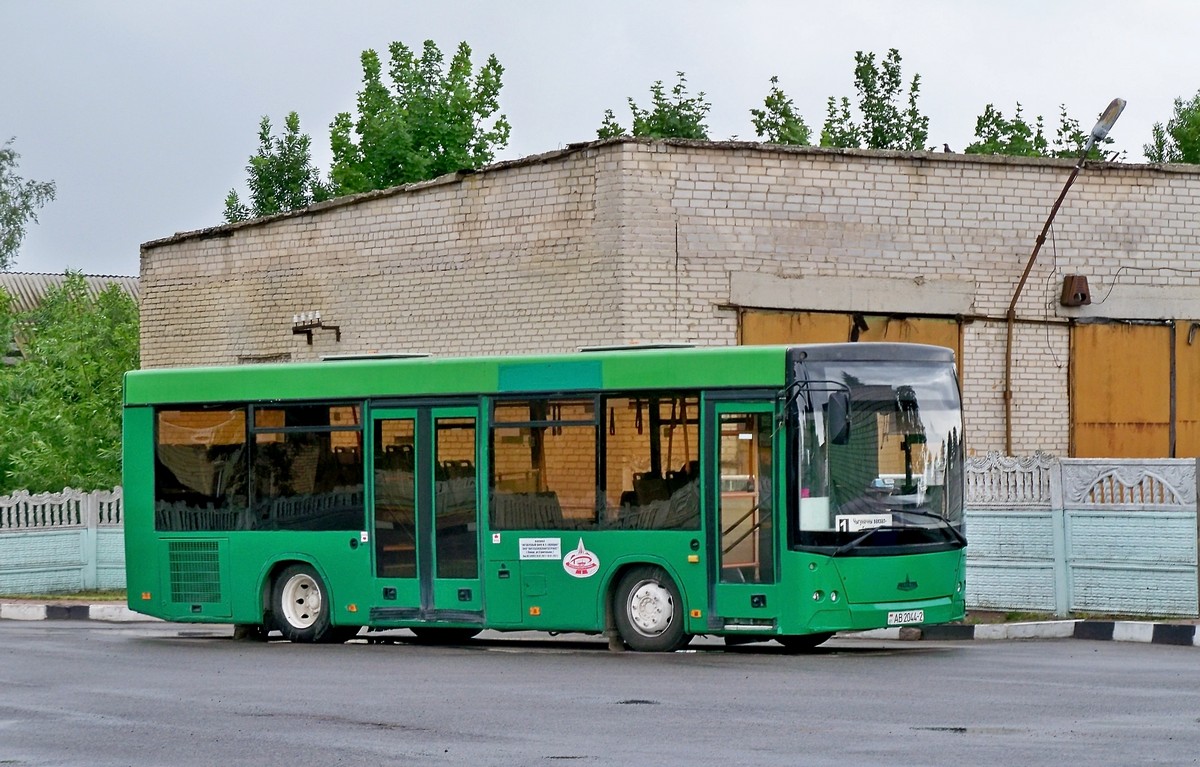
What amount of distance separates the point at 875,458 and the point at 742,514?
1161 millimetres

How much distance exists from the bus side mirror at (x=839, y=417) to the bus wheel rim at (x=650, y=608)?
1.96 m

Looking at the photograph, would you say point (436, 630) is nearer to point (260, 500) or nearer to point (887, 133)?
point (260, 500)

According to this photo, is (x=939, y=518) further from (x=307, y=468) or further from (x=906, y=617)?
(x=307, y=468)

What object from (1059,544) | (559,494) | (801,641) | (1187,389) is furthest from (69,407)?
(801,641)

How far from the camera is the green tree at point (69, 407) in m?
36.6

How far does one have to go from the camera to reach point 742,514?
15297mm

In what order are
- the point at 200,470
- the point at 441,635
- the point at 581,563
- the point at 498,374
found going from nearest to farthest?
the point at 581,563 → the point at 498,374 → the point at 200,470 → the point at 441,635

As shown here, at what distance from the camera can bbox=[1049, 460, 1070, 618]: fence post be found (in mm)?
18469

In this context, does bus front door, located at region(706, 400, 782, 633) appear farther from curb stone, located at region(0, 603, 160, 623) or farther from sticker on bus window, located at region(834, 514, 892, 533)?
curb stone, located at region(0, 603, 160, 623)

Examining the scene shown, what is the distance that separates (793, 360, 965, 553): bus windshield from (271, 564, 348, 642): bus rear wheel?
5.25 metres

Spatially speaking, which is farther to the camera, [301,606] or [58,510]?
[58,510]

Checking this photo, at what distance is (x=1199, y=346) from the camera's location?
24.7 m

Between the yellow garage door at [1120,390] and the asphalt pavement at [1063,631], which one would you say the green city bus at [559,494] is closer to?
the asphalt pavement at [1063,631]

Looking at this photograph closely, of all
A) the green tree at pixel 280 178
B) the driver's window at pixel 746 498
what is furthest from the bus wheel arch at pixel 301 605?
the green tree at pixel 280 178
